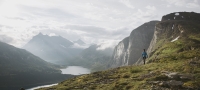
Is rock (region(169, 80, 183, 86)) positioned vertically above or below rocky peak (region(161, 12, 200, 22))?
below

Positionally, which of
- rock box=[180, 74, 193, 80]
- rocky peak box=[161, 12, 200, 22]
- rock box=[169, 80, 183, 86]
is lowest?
rock box=[169, 80, 183, 86]

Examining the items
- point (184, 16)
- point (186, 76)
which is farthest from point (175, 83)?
point (184, 16)

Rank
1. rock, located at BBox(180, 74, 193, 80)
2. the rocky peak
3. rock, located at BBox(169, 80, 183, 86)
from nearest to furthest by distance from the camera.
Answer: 1. rock, located at BBox(169, 80, 183, 86)
2. rock, located at BBox(180, 74, 193, 80)
3. the rocky peak

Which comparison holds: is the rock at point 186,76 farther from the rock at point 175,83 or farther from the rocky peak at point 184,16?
the rocky peak at point 184,16

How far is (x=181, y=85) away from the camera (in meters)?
19.2

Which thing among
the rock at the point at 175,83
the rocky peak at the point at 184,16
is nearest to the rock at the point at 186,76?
the rock at the point at 175,83

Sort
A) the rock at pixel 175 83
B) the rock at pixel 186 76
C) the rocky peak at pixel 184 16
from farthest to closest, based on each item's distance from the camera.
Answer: the rocky peak at pixel 184 16
the rock at pixel 186 76
the rock at pixel 175 83

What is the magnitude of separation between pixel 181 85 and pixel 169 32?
378ft

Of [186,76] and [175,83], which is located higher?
[186,76]

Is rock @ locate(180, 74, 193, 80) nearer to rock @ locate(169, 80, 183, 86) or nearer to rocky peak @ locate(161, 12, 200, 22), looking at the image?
rock @ locate(169, 80, 183, 86)

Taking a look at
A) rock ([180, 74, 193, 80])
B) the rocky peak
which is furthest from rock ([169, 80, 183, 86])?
the rocky peak

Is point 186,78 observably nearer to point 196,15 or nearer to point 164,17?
point 196,15

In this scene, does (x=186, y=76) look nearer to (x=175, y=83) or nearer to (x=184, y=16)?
(x=175, y=83)

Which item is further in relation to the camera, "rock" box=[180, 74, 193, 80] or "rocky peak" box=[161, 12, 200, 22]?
"rocky peak" box=[161, 12, 200, 22]
